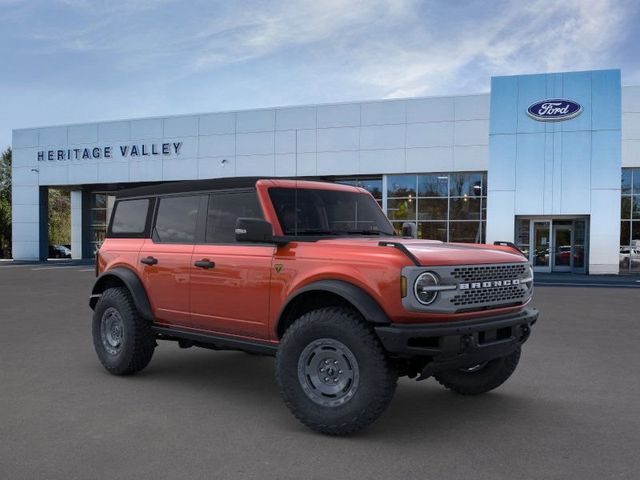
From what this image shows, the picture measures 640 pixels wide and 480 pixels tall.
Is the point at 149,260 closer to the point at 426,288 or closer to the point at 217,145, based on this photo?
the point at 426,288

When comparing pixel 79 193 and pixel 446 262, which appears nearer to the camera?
pixel 446 262

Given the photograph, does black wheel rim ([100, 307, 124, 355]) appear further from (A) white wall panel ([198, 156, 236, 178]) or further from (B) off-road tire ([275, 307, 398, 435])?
(A) white wall panel ([198, 156, 236, 178])

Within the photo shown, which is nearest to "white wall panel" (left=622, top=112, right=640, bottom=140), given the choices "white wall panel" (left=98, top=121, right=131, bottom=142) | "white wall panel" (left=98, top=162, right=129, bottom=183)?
"white wall panel" (left=98, top=121, right=131, bottom=142)

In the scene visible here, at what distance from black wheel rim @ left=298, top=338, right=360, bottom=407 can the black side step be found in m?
0.46

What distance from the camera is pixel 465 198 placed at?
88.4 feet

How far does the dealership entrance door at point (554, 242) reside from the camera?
2595 centimetres

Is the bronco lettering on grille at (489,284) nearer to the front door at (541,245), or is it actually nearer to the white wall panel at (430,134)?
the white wall panel at (430,134)

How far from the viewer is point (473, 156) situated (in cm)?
2612

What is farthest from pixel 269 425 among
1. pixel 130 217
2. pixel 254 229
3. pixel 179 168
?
pixel 179 168

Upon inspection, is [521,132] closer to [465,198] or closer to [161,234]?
[465,198]

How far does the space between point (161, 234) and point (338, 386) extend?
2.73 m

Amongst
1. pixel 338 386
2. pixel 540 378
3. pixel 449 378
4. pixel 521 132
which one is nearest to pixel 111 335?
pixel 338 386

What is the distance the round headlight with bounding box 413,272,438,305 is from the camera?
402 centimetres

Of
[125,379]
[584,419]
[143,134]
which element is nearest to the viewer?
[584,419]
